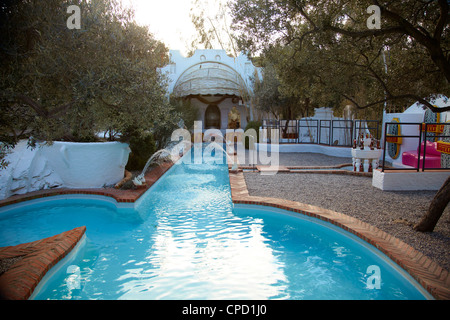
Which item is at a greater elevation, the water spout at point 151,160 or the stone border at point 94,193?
the water spout at point 151,160

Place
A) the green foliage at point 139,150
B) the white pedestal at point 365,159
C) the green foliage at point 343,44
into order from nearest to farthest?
the green foliage at point 343,44, the white pedestal at point 365,159, the green foliage at point 139,150

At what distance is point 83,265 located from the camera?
4305 millimetres

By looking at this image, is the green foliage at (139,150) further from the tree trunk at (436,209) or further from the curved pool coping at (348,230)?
the tree trunk at (436,209)

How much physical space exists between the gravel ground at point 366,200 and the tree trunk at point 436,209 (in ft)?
0.38

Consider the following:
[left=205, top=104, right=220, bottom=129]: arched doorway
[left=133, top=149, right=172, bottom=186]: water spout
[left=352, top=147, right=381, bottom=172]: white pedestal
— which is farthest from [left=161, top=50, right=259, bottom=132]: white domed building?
[left=352, top=147, right=381, bottom=172]: white pedestal

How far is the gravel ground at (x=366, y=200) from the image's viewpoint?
173 inches

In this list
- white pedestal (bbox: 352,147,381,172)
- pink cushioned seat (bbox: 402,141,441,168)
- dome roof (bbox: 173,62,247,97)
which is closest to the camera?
pink cushioned seat (bbox: 402,141,441,168)

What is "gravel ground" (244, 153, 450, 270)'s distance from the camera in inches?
173

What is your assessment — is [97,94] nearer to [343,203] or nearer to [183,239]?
[183,239]

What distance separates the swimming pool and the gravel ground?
2.13 feet

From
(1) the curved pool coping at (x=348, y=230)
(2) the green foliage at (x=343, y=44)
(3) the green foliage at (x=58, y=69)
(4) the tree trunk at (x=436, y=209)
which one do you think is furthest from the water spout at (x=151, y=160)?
(4) the tree trunk at (x=436, y=209)

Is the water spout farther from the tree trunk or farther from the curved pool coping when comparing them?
the tree trunk

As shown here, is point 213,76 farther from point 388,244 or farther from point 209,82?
point 388,244

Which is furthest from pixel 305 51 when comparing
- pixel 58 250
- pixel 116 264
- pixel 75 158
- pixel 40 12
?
pixel 75 158
